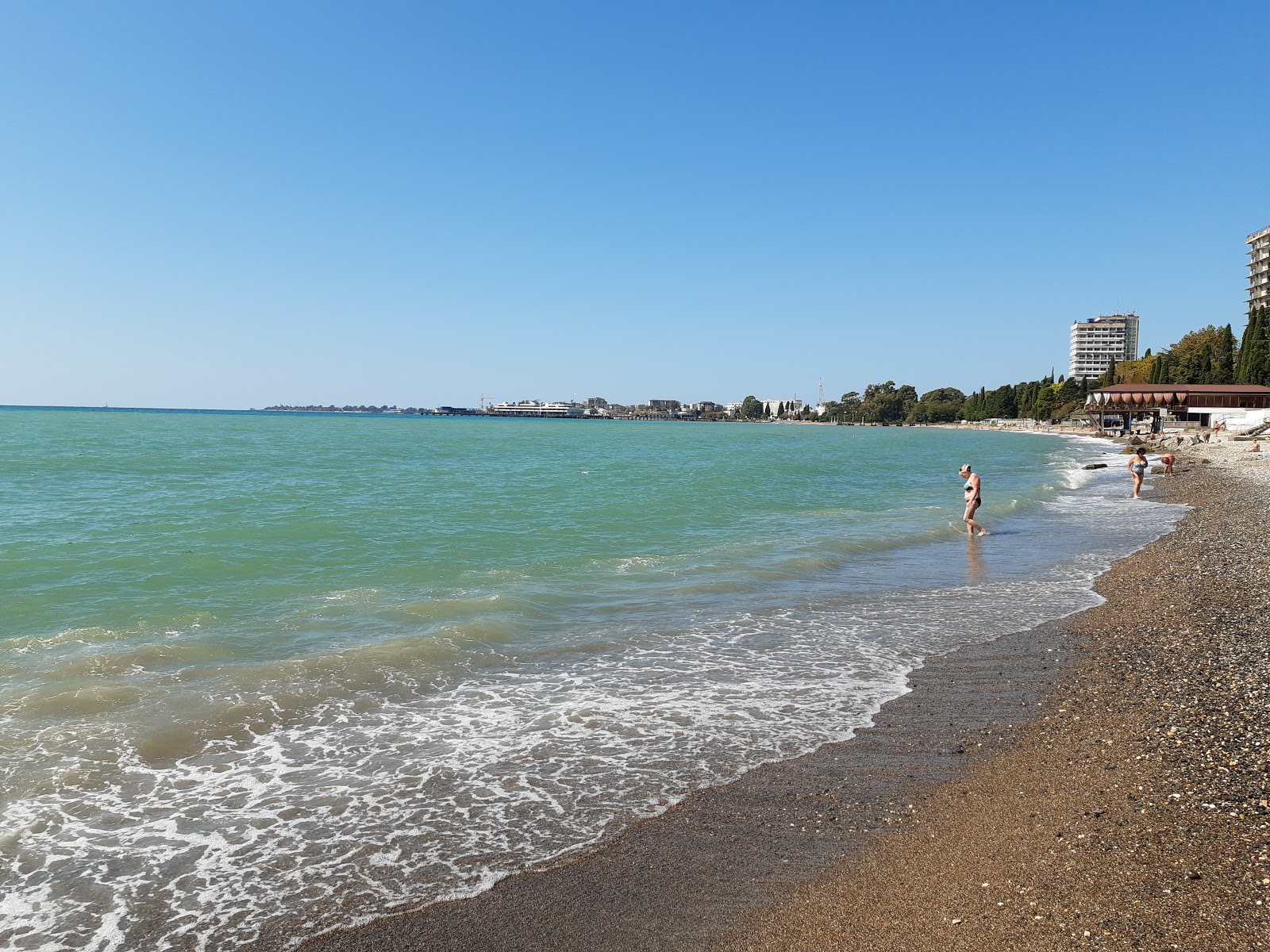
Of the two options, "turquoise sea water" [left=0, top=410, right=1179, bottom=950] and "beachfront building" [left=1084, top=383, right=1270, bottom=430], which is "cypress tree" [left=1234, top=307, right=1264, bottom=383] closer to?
"beachfront building" [left=1084, top=383, right=1270, bottom=430]

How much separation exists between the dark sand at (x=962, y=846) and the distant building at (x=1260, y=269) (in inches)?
6995

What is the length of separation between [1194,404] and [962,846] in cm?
10837

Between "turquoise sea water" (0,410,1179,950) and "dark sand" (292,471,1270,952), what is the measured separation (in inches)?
18.6

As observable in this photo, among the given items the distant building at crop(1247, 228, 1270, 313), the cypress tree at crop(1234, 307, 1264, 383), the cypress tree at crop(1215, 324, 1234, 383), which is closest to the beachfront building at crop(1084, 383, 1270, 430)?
the cypress tree at crop(1234, 307, 1264, 383)

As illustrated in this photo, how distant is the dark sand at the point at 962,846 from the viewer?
449 cm

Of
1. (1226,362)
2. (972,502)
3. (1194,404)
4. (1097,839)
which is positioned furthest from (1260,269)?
(1097,839)

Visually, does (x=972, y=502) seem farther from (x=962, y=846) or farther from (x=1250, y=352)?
(x=1250, y=352)

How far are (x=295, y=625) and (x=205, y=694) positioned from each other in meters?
3.15

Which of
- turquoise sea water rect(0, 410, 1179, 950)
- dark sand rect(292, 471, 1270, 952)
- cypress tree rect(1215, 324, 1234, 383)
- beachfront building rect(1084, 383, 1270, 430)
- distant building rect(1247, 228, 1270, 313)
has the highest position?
distant building rect(1247, 228, 1270, 313)

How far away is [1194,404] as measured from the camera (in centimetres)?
9300

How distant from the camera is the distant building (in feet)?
484

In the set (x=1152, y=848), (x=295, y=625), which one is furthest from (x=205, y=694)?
(x=1152, y=848)

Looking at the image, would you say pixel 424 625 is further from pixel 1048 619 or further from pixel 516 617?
pixel 1048 619

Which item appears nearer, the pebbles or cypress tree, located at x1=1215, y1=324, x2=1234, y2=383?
the pebbles
